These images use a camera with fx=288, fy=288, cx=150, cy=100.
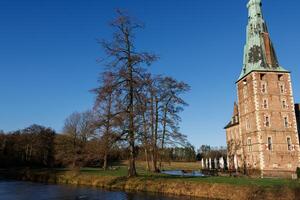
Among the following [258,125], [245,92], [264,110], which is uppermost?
[245,92]

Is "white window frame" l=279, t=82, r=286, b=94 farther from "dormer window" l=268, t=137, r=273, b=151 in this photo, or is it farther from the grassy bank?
the grassy bank

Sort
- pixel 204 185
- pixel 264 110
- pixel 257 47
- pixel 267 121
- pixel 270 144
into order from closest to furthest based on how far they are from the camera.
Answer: pixel 204 185
pixel 270 144
pixel 267 121
pixel 264 110
pixel 257 47

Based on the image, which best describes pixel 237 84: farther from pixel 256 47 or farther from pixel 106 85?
pixel 106 85

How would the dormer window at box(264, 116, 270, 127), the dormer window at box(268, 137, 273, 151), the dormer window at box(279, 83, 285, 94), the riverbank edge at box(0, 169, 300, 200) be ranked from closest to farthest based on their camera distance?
1. the riverbank edge at box(0, 169, 300, 200)
2. the dormer window at box(268, 137, 273, 151)
3. the dormer window at box(264, 116, 270, 127)
4. the dormer window at box(279, 83, 285, 94)

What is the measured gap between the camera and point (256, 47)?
43.9 metres

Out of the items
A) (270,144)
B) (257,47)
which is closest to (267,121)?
(270,144)

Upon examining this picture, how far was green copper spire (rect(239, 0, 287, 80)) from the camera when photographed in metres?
42.2

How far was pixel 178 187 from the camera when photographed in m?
23.2

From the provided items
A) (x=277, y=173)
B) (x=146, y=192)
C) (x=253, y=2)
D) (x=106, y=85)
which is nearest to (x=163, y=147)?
(x=146, y=192)

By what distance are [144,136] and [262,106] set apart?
841 inches

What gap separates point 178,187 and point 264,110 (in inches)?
868

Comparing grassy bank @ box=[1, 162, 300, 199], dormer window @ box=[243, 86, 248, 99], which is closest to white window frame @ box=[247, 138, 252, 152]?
dormer window @ box=[243, 86, 248, 99]

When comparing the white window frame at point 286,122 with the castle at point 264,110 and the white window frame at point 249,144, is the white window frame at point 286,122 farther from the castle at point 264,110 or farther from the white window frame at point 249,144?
the white window frame at point 249,144

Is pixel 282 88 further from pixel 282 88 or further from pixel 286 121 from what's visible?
pixel 286 121
